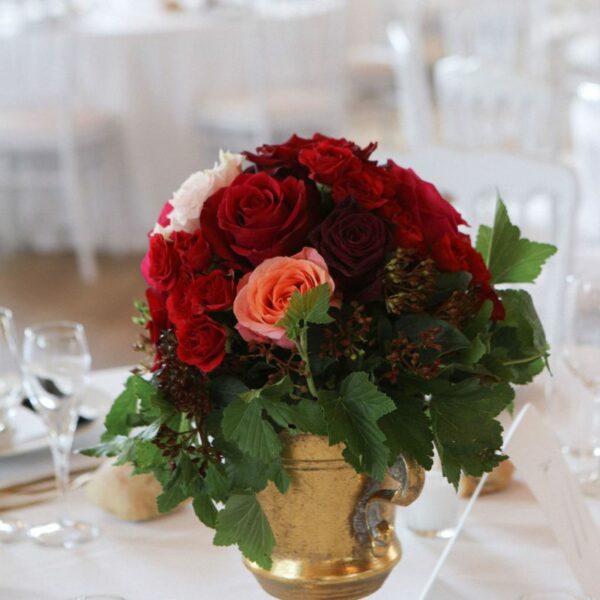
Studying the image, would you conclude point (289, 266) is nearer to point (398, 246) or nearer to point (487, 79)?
point (398, 246)

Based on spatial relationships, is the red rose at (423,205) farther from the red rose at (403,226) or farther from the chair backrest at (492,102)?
the chair backrest at (492,102)

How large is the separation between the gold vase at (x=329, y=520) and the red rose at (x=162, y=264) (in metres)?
0.14

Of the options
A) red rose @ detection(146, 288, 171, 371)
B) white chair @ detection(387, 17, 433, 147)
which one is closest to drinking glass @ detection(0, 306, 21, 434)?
red rose @ detection(146, 288, 171, 371)

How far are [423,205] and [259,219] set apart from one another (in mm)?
130

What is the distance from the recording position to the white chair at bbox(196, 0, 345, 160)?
14.4ft

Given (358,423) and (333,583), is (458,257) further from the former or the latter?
(333,583)

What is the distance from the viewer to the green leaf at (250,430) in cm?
80

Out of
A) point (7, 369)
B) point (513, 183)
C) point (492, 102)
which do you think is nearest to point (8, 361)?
point (7, 369)

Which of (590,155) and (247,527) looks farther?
(590,155)

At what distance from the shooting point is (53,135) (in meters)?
4.26

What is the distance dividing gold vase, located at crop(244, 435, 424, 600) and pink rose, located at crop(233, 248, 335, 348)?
9cm

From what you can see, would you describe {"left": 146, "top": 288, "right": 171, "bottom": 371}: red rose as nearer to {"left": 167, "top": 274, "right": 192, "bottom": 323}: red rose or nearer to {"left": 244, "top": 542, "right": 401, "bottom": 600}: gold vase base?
{"left": 167, "top": 274, "right": 192, "bottom": 323}: red rose

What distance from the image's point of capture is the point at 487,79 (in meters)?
3.62

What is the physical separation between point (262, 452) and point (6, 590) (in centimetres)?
33
